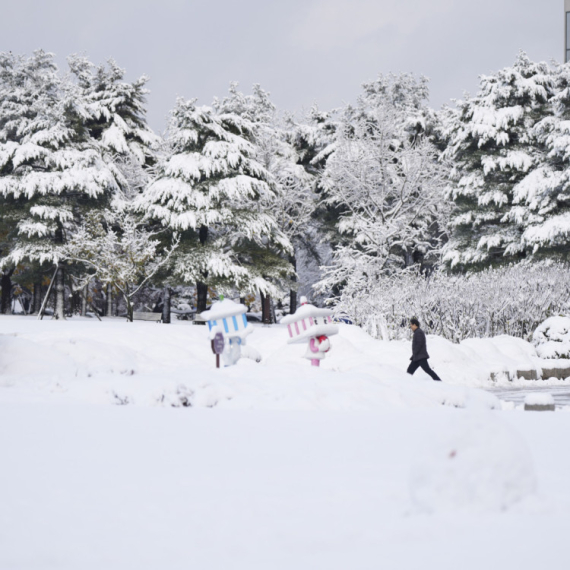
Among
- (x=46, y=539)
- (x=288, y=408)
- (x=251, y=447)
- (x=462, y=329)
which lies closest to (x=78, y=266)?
(x=462, y=329)

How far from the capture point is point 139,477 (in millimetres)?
4391

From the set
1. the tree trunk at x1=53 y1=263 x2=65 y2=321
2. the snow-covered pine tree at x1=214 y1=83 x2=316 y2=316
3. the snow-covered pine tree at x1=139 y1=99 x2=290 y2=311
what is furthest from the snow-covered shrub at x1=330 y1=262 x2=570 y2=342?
the tree trunk at x1=53 y1=263 x2=65 y2=321

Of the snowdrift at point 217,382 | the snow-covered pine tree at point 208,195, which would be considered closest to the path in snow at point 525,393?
the snowdrift at point 217,382

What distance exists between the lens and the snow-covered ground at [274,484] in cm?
310

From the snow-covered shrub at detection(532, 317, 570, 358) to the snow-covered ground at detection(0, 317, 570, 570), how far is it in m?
9.90

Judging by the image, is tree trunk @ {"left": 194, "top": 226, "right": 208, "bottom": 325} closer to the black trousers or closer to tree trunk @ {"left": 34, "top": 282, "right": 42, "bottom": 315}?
tree trunk @ {"left": 34, "top": 282, "right": 42, "bottom": 315}

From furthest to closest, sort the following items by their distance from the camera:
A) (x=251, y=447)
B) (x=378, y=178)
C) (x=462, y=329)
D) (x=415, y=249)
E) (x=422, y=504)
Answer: (x=415, y=249)
(x=378, y=178)
(x=462, y=329)
(x=251, y=447)
(x=422, y=504)

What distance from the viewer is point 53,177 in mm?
25609

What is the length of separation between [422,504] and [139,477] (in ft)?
6.44

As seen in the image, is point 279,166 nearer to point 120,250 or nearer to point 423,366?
point 120,250

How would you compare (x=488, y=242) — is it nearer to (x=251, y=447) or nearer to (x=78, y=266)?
(x=78, y=266)

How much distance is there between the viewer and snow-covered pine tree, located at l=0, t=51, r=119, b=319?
25578mm

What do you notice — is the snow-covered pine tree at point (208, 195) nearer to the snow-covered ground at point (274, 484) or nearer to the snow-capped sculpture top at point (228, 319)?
the snow-capped sculpture top at point (228, 319)

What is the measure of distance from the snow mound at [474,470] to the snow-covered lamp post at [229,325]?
344 inches
